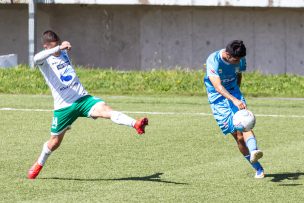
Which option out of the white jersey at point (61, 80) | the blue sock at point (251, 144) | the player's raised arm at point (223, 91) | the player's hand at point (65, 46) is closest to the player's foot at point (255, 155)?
the blue sock at point (251, 144)

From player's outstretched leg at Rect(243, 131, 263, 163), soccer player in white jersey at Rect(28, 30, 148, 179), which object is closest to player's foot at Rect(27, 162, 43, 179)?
soccer player in white jersey at Rect(28, 30, 148, 179)

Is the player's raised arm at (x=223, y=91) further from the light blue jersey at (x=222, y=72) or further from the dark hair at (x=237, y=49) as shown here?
the dark hair at (x=237, y=49)

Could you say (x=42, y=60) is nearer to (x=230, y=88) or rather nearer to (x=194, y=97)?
(x=230, y=88)

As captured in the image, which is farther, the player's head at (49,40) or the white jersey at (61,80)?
the white jersey at (61,80)

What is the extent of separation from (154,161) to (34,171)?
2.25 m

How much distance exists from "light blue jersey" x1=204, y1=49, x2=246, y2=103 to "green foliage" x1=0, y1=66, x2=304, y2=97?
12.6 m

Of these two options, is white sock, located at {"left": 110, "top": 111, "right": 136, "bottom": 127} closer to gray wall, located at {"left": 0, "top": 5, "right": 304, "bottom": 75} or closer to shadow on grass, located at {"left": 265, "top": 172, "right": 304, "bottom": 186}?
shadow on grass, located at {"left": 265, "top": 172, "right": 304, "bottom": 186}

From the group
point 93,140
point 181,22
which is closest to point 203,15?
point 181,22

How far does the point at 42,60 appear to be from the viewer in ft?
44.0

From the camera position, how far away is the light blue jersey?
44.8 feet

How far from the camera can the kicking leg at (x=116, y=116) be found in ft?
A: 41.2

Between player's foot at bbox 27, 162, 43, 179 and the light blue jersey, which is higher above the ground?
the light blue jersey

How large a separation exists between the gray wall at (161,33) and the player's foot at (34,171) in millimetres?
18684

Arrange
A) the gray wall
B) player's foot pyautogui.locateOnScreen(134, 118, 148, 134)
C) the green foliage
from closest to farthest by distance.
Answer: player's foot pyautogui.locateOnScreen(134, 118, 148, 134) < the green foliage < the gray wall
